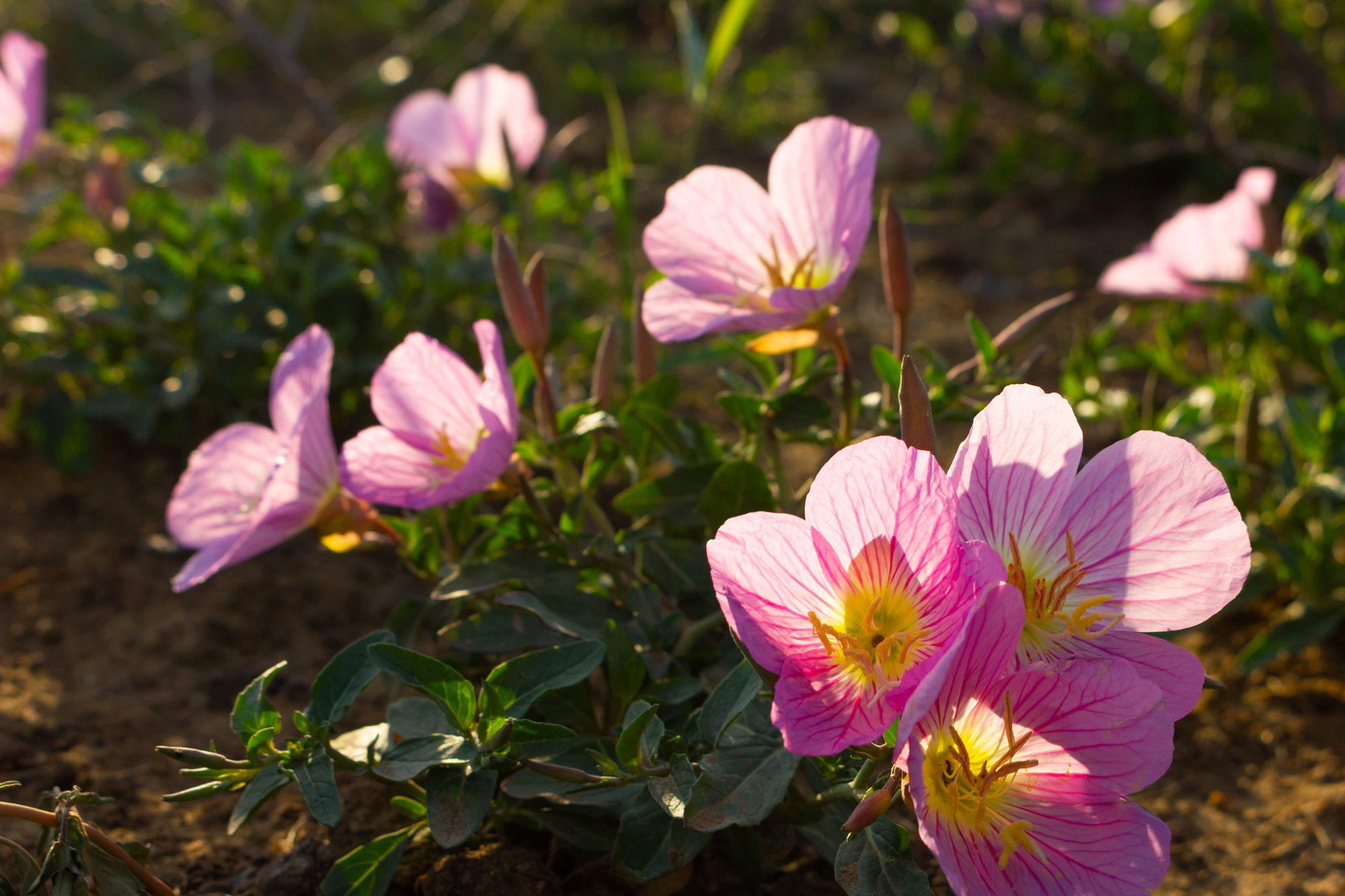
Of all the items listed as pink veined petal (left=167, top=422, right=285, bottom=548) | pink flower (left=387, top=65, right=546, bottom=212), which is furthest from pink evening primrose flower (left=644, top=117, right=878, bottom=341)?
pink flower (left=387, top=65, right=546, bottom=212)

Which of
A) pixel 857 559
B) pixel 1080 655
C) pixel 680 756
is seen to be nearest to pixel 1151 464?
pixel 1080 655

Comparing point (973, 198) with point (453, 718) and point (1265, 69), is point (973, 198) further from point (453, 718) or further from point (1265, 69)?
point (453, 718)

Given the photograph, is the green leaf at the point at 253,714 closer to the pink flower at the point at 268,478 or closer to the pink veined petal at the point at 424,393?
the pink flower at the point at 268,478

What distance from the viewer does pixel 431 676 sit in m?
1.11

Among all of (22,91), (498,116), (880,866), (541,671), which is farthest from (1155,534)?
(22,91)

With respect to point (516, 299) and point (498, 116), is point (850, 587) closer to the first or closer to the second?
point (516, 299)

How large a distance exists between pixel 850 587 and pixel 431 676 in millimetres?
462

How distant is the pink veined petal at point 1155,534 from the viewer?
3.13 ft

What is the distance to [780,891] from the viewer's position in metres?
1.35

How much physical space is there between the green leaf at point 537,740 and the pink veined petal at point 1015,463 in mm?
481

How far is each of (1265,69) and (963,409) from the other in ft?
10.4

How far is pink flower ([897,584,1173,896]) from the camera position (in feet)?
2.87

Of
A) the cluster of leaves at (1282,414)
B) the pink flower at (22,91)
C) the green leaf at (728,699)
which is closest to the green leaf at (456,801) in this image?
the green leaf at (728,699)

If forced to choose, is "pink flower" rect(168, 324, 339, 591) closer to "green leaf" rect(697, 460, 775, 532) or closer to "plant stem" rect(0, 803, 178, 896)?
"plant stem" rect(0, 803, 178, 896)
